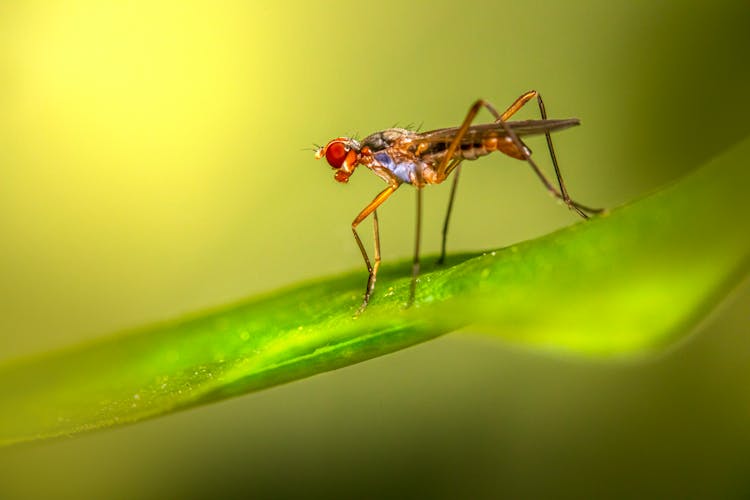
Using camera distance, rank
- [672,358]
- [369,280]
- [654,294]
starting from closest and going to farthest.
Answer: [654,294] → [369,280] → [672,358]

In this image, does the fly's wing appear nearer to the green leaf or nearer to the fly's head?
the fly's head

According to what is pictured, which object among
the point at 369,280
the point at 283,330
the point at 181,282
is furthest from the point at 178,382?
the point at 181,282

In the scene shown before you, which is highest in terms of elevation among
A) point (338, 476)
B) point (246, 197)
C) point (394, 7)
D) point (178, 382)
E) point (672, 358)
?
point (394, 7)

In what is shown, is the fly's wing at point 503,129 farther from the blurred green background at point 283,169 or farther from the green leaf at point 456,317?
the green leaf at point 456,317

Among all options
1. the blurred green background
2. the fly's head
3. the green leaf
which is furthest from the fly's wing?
the green leaf

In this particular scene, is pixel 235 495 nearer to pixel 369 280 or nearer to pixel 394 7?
pixel 369 280

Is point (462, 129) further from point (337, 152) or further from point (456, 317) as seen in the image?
point (456, 317)
